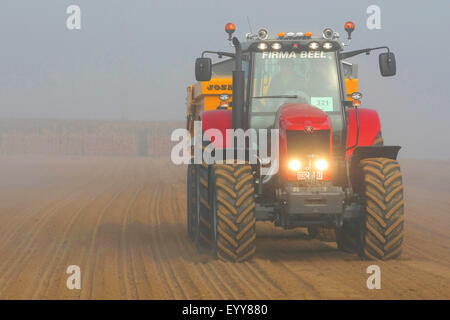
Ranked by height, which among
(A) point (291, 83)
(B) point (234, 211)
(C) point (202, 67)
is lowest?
(B) point (234, 211)

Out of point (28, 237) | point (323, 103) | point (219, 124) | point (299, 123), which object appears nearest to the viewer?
point (299, 123)

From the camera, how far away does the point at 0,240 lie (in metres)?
11.7

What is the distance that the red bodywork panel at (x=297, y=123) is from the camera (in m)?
8.98

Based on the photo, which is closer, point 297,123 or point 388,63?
point 297,123

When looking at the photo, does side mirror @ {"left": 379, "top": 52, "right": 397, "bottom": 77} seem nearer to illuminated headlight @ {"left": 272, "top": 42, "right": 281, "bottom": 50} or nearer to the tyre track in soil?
illuminated headlight @ {"left": 272, "top": 42, "right": 281, "bottom": 50}

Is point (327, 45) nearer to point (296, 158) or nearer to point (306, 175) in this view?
point (296, 158)

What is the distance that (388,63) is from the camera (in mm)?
9383

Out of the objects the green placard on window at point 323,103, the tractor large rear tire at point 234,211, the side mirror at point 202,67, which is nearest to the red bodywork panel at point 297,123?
the tractor large rear tire at point 234,211

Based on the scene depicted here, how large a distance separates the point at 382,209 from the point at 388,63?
5.93 feet

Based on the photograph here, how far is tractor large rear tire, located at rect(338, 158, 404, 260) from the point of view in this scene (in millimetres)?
8867

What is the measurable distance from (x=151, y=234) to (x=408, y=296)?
5.77 m

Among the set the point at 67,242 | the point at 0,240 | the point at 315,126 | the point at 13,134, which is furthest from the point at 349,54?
the point at 13,134

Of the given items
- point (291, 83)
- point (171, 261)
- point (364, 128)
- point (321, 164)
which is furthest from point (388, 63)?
point (171, 261)

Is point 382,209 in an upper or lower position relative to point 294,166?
lower
